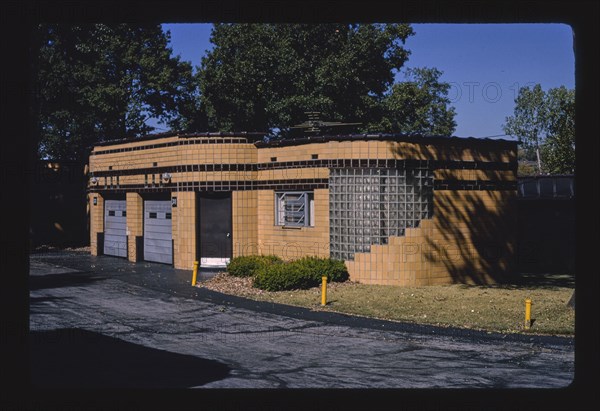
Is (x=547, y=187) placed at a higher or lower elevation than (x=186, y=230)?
higher

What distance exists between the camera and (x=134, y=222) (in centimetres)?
3228

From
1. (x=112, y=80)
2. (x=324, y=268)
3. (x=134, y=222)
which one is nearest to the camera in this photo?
(x=324, y=268)

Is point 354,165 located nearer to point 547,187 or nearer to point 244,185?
point 244,185

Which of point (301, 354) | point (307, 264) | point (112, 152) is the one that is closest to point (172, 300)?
point (307, 264)

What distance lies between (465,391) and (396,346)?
449 inches

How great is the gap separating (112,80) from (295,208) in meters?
31.2

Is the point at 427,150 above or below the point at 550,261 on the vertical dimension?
above

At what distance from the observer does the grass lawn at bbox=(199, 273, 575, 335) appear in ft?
53.7

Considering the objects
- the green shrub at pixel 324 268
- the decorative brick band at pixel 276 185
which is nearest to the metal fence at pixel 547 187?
the decorative brick band at pixel 276 185

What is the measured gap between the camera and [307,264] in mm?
22859

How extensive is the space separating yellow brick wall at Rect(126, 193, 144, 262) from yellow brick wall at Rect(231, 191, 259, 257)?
6936mm

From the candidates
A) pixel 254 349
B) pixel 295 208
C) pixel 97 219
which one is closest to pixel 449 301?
pixel 254 349

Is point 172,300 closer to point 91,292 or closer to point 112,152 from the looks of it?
point 91,292

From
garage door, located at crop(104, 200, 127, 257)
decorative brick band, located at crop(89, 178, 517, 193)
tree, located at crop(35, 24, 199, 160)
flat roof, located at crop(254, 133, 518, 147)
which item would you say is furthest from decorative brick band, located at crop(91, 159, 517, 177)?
tree, located at crop(35, 24, 199, 160)
